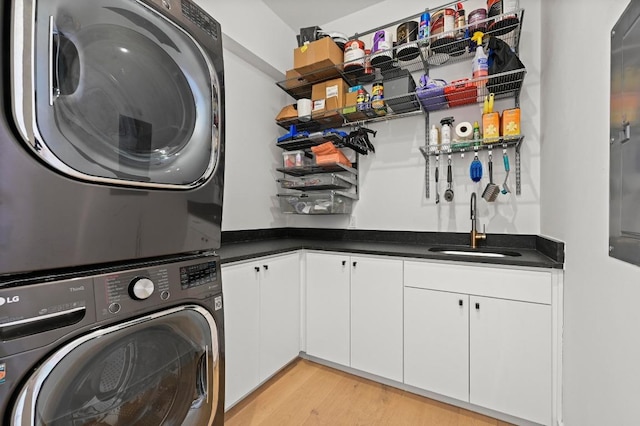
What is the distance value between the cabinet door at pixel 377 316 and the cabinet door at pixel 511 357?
415 mm

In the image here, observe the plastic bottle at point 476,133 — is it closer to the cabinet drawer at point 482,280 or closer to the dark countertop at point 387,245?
the dark countertop at point 387,245

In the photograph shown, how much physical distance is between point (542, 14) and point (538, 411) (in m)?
2.31

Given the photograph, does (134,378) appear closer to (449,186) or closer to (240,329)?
(240,329)

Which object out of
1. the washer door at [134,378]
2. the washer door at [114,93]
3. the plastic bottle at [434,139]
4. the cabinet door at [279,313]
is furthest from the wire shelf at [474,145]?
the washer door at [134,378]

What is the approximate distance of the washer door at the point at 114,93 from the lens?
24.5 inches

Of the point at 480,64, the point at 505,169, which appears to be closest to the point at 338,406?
the point at 505,169

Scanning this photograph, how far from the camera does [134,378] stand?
83cm

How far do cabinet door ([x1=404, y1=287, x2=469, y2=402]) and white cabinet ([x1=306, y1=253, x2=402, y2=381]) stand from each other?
70 millimetres

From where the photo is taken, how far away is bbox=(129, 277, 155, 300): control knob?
0.79m

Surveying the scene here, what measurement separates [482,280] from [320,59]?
1899mm

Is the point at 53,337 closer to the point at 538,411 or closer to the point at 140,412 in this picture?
the point at 140,412

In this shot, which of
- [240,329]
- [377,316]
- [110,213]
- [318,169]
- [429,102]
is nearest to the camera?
[110,213]

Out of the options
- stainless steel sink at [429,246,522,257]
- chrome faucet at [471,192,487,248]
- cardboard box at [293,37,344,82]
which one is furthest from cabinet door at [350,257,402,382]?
cardboard box at [293,37,344,82]

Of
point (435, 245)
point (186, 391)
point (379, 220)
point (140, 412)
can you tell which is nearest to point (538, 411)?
point (435, 245)
